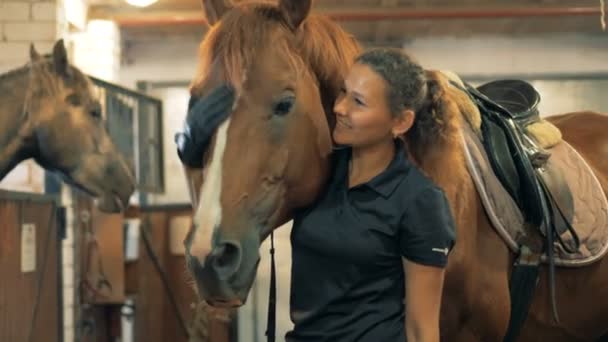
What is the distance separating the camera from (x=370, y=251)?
1.25 metres

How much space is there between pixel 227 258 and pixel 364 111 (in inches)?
14.0

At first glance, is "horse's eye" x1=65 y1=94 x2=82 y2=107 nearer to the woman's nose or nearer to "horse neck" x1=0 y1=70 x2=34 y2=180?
"horse neck" x1=0 y1=70 x2=34 y2=180

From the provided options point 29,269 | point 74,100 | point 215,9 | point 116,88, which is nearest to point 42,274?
point 29,269

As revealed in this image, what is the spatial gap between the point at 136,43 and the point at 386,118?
4.85m

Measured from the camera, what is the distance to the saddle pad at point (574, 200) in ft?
5.41

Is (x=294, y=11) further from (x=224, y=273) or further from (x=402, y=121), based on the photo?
(x=224, y=273)

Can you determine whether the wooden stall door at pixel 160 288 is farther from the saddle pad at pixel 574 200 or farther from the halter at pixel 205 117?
the halter at pixel 205 117

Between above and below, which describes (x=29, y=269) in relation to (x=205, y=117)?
below

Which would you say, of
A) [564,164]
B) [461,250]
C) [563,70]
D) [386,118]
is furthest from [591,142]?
[563,70]

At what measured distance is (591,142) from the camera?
2.28m

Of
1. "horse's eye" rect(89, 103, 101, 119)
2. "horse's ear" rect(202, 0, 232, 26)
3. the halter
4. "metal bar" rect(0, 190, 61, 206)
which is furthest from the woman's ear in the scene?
"horse's eye" rect(89, 103, 101, 119)

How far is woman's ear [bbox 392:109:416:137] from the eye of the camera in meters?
1.30

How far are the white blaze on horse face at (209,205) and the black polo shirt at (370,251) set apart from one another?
0.66 ft

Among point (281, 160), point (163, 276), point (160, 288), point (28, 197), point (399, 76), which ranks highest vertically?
point (399, 76)
